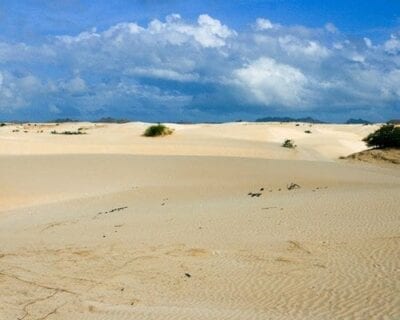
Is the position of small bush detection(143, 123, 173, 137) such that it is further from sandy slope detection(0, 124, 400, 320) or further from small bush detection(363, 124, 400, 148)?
sandy slope detection(0, 124, 400, 320)

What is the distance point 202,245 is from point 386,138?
23277 millimetres

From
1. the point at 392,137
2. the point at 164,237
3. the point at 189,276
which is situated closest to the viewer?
the point at 189,276

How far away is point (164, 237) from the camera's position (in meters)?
13.2

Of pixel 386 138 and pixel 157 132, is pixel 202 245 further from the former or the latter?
pixel 157 132

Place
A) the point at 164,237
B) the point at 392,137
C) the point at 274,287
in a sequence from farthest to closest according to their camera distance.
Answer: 1. the point at 392,137
2. the point at 164,237
3. the point at 274,287

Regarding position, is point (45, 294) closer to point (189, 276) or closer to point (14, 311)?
point (14, 311)

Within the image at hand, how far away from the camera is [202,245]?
40.2 feet

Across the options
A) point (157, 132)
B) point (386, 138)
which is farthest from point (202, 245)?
point (157, 132)

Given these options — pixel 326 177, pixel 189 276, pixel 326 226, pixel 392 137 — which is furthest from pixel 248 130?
pixel 189 276

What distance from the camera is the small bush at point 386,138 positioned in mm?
31970

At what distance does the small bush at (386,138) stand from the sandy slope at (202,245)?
6250 mm

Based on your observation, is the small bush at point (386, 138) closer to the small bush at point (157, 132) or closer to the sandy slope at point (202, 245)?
the sandy slope at point (202, 245)

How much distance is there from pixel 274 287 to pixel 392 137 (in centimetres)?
2480

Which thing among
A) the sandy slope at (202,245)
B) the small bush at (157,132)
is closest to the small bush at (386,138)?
the sandy slope at (202,245)
